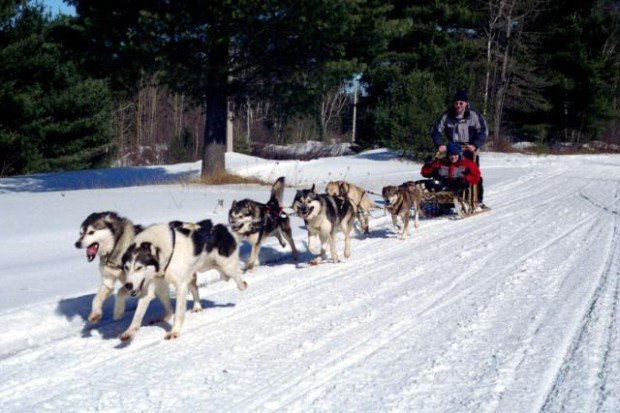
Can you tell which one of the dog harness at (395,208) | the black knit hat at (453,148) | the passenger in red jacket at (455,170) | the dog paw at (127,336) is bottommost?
the dog paw at (127,336)

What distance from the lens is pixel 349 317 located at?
182 inches

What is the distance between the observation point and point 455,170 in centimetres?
1016

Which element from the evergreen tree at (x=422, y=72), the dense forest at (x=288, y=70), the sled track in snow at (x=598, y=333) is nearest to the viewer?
the sled track in snow at (x=598, y=333)

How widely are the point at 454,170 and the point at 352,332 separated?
21.3 feet

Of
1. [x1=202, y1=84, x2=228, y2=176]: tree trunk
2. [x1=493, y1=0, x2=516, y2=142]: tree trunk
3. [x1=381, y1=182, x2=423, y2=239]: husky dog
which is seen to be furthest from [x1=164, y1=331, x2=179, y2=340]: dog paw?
[x1=493, y1=0, x2=516, y2=142]: tree trunk

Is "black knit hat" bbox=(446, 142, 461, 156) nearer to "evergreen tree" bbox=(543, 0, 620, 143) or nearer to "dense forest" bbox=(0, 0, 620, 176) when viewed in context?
"dense forest" bbox=(0, 0, 620, 176)

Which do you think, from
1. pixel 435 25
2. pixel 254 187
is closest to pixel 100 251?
pixel 254 187

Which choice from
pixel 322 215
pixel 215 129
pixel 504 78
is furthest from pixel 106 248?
pixel 504 78

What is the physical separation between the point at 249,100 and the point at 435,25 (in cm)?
1448

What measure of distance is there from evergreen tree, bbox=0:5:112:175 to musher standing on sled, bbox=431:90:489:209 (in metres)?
14.5

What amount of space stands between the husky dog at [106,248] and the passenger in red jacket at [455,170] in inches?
258

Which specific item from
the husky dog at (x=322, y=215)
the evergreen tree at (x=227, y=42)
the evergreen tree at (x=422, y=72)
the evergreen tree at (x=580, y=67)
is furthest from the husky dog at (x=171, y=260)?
the evergreen tree at (x=580, y=67)

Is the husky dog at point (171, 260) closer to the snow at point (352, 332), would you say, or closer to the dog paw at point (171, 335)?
the dog paw at point (171, 335)

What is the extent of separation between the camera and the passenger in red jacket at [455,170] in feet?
33.0
